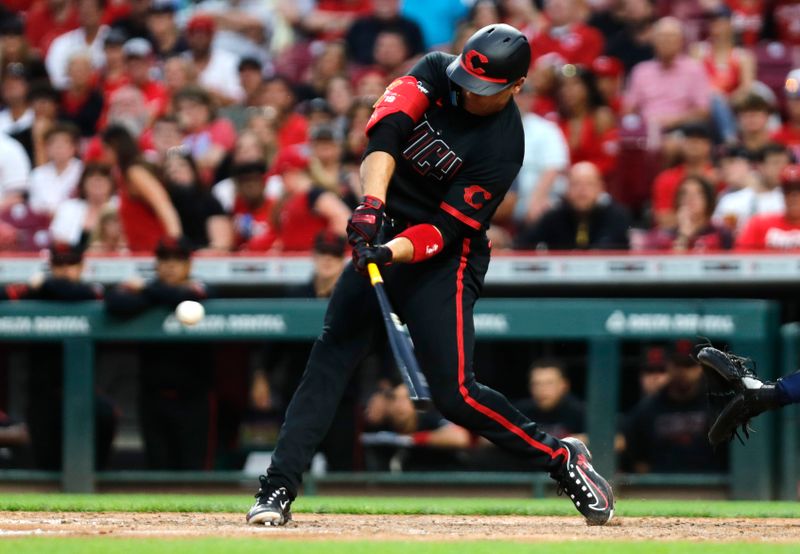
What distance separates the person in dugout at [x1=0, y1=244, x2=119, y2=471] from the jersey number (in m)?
3.36

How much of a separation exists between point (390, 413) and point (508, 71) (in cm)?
319

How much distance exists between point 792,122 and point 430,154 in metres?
4.99

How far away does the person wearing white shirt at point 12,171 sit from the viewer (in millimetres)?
10023

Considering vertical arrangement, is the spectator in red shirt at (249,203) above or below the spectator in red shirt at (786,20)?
below

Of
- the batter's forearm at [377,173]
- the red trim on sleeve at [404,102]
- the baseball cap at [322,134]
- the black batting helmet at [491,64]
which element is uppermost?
the baseball cap at [322,134]

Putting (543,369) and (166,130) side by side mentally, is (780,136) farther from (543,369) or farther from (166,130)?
(166,130)

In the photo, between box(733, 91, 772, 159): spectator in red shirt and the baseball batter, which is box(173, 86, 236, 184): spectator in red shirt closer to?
box(733, 91, 772, 159): spectator in red shirt

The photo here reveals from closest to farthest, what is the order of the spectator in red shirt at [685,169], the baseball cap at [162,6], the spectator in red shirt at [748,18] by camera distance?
the spectator in red shirt at [685,169] < the spectator in red shirt at [748,18] < the baseball cap at [162,6]

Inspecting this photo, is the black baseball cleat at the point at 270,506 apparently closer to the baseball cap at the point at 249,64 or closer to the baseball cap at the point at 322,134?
the baseball cap at the point at 322,134

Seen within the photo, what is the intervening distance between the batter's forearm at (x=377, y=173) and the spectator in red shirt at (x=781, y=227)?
3672 mm

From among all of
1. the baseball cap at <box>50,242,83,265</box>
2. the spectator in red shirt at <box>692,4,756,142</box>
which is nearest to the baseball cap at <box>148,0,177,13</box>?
the spectator in red shirt at <box>692,4,756,142</box>

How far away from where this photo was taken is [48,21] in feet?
41.8

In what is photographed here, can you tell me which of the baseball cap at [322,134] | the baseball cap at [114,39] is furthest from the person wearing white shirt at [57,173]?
the baseball cap at [322,134]

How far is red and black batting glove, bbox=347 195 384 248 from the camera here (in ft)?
15.2
